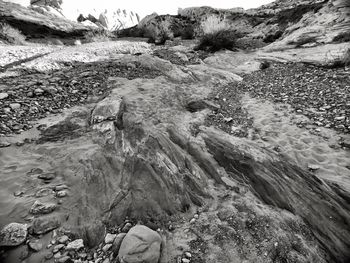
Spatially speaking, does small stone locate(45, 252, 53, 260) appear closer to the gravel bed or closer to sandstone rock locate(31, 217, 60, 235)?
sandstone rock locate(31, 217, 60, 235)

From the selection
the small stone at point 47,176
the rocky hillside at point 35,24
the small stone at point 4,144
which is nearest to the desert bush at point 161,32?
the rocky hillside at point 35,24

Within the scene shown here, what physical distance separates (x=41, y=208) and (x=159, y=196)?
134 cm

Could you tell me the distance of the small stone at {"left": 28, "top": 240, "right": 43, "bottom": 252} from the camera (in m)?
2.09

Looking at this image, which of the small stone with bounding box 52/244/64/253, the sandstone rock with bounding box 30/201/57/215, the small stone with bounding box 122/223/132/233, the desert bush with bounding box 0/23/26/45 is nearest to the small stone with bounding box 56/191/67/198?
the sandstone rock with bounding box 30/201/57/215

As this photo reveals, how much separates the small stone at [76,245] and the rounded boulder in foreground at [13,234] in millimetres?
447

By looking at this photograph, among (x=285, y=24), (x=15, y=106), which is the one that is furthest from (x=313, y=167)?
(x=285, y=24)

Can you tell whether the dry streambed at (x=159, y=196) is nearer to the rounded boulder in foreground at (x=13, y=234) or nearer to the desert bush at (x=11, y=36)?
the rounded boulder in foreground at (x=13, y=234)

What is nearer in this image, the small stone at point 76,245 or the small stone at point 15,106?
the small stone at point 76,245

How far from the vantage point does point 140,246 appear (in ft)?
7.00

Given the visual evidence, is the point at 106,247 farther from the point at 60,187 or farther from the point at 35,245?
the point at 60,187

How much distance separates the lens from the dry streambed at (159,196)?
2249mm

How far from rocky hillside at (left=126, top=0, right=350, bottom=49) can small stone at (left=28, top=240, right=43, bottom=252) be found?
10.2 meters

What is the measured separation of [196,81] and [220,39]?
16.6ft

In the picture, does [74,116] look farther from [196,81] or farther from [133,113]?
[196,81]
